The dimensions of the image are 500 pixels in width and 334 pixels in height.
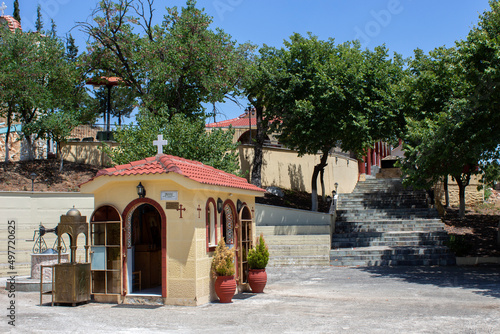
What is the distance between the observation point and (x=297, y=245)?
776 inches

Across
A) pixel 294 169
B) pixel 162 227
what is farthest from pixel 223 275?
pixel 294 169

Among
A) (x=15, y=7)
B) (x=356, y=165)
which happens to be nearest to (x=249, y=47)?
(x=356, y=165)

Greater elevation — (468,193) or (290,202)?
(468,193)

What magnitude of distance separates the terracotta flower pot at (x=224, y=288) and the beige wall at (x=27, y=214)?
10307 millimetres

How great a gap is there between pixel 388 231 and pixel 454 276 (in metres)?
7.89

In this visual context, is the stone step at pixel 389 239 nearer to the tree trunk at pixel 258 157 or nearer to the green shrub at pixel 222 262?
the tree trunk at pixel 258 157

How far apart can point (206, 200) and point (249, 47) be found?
1929 centimetres

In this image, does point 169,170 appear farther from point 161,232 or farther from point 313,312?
point 313,312

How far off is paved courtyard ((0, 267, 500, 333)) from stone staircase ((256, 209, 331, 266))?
14.6ft

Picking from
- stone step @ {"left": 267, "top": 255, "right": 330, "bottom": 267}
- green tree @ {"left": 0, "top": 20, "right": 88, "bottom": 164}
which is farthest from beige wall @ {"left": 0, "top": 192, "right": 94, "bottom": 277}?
stone step @ {"left": 267, "top": 255, "right": 330, "bottom": 267}

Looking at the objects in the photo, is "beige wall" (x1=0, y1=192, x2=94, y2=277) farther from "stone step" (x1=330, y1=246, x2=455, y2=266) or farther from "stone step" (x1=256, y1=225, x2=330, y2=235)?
"stone step" (x1=330, y1=246, x2=455, y2=266)

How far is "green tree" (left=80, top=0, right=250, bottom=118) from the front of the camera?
971 inches

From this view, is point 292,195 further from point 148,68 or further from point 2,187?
point 2,187

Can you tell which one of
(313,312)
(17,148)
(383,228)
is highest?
(17,148)
